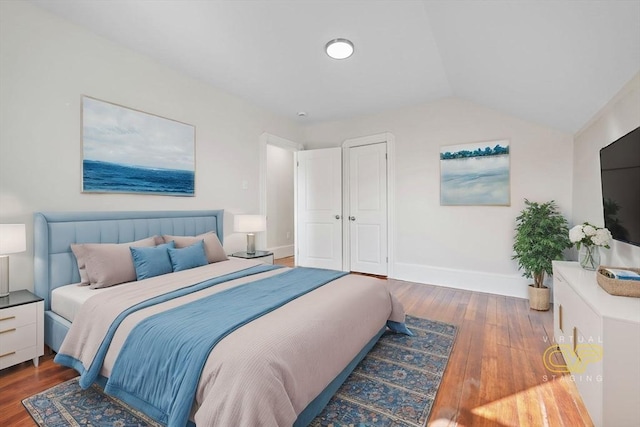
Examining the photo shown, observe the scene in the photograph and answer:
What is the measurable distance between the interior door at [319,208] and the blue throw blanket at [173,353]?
10.4 feet

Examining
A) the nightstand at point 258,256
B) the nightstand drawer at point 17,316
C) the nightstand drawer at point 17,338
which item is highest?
the nightstand at point 258,256

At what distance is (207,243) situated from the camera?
123 inches

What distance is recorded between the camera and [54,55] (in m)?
2.42

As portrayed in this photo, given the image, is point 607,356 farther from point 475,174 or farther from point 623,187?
point 475,174

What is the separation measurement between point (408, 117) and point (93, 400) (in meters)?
4.60

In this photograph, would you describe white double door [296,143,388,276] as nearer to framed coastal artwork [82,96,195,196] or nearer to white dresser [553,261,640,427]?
framed coastal artwork [82,96,195,196]

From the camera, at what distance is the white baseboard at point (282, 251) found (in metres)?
6.03

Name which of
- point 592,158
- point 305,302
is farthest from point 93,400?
point 592,158

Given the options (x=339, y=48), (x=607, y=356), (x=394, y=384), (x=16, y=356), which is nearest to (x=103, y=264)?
(x=16, y=356)

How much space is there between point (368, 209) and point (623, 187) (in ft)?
10.4

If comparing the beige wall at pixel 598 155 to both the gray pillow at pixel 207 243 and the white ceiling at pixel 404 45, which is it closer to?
the white ceiling at pixel 404 45

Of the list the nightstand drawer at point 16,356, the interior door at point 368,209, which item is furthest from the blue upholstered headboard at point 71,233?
the interior door at point 368,209

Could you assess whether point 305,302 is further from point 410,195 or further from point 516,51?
point 410,195

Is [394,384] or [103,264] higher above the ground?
[103,264]
